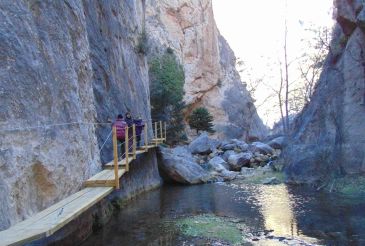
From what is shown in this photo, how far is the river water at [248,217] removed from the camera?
457 inches

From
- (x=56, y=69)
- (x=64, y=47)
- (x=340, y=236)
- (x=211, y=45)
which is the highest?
(x=211, y=45)

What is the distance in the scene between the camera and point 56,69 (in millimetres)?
10070

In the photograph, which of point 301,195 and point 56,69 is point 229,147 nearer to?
point 301,195

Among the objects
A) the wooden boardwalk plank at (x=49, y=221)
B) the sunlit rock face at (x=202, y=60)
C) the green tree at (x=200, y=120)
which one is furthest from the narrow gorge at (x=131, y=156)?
the sunlit rock face at (x=202, y=60)

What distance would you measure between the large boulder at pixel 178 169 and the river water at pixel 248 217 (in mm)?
3484

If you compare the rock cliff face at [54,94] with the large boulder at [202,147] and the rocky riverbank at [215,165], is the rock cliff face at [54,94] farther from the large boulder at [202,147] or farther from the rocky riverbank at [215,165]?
the large boulder at [202,147]

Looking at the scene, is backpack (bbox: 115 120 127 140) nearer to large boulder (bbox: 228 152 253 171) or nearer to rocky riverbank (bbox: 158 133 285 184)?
rocky riverbank (bbox: 158 133 285 184)

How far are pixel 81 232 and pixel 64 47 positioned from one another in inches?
Answer: 205

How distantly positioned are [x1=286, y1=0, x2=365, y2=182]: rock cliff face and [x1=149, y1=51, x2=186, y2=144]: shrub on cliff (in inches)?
523

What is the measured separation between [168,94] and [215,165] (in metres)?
9.00

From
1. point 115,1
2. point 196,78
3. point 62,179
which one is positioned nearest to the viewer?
point 62,179

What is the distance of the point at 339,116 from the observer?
70.6ft

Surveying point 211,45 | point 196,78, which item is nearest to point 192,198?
point 196,78

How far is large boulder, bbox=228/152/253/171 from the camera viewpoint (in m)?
29.1
